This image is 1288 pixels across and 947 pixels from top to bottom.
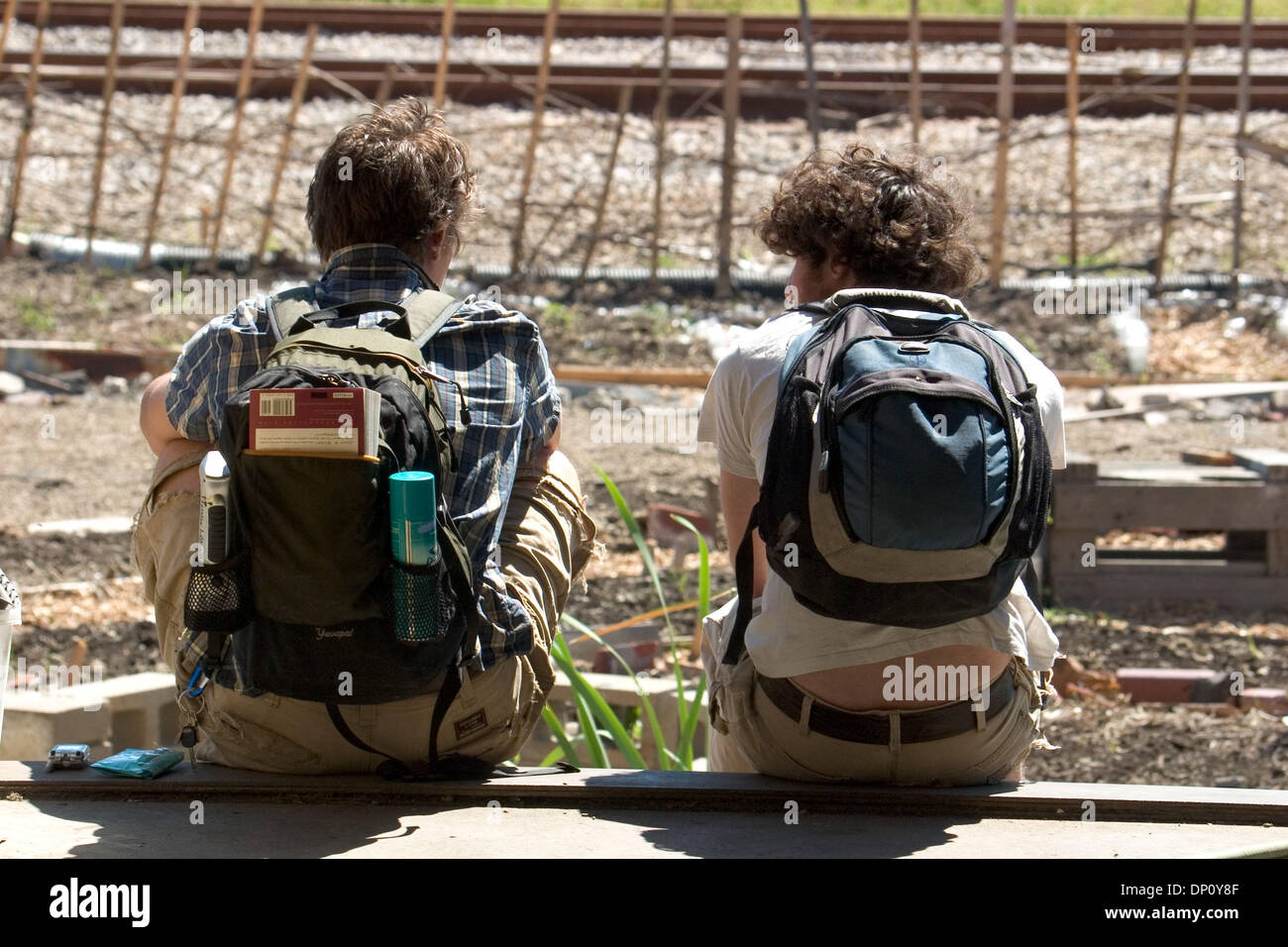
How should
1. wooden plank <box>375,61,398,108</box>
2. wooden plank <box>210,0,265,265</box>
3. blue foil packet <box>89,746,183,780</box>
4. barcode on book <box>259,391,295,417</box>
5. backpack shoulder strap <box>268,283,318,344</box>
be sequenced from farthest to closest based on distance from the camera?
wooden plank <box>375,61,398,108</box>
wooden plank <box>210,0,265,265</box>
blue foil packet <box>89,746,183,780</box>
backpack shoulder strap <box>268,283,318,344</box>
barcode on book <box>259,391,295,417</box>

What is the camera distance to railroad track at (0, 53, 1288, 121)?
45.2 feet

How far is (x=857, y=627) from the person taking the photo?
2637mm

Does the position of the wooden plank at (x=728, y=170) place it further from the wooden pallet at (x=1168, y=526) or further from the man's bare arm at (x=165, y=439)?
the man's bare arm at (x=165, y=439)

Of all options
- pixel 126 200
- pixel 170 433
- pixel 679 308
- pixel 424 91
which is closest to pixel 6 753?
pixel 170 433

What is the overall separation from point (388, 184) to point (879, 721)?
134cm

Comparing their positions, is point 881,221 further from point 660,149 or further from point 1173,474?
point 660,149

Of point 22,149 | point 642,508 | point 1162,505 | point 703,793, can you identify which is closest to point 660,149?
point 22,149

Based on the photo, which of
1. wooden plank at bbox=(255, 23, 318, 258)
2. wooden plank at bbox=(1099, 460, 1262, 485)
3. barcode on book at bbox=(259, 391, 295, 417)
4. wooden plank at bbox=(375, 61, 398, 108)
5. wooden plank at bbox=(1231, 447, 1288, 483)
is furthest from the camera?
wooden plank at bbox=(375, 61, 398, 108)

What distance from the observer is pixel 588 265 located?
41.3 feet

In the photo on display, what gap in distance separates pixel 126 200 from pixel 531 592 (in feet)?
39.0
